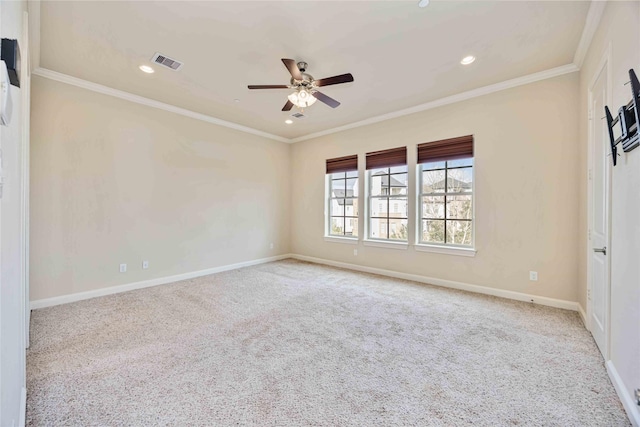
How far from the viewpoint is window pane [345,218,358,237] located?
18.6ft

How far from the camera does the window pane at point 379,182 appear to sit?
5137 mm

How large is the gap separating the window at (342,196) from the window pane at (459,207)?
1861 millimetres

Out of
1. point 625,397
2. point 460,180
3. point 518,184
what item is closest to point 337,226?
point 460,180

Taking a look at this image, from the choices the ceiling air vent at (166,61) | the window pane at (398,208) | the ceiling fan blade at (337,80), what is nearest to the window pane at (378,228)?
the window pane at (398,208)

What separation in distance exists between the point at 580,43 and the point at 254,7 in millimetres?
3255

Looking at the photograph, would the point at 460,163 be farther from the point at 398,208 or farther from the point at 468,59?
the point at 468,59

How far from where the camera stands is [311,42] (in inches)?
108

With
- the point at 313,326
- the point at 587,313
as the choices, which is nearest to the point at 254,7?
the point at 313,326

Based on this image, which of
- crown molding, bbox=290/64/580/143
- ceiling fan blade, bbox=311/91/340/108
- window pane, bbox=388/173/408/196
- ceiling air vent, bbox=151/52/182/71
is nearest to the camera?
ceiling air vent, bbox=151/52/182/71

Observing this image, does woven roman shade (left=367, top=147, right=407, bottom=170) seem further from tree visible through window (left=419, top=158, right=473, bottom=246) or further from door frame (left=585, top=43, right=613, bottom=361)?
door frame (left=585, top=43, right=613, bottom=361)

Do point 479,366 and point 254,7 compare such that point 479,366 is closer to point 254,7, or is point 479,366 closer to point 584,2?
point 584,2

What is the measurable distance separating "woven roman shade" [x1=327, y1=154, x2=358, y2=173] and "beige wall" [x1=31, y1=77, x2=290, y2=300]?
5.13 feet

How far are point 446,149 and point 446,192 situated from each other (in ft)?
2.22

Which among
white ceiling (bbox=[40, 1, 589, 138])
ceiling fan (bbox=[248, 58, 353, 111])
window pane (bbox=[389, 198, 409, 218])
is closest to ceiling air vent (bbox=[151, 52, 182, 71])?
white ceiling (bbox=[40, 1, 589, 138])
